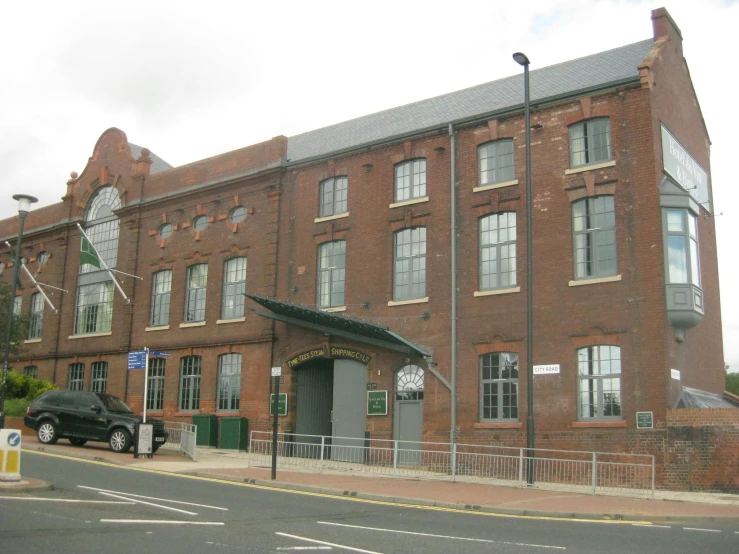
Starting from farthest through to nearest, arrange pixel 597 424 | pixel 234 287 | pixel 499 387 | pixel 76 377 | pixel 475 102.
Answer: pixel 76 377
pixel 234 287
pixel 475 102
pixel 499 387
pixel 597 424

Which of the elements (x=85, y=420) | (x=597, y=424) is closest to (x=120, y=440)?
(x=85, y=420)

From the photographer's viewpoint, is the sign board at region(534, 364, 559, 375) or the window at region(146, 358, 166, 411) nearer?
the sign board at region(534, 364, 559, 375)

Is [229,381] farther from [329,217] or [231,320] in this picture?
[329,217]

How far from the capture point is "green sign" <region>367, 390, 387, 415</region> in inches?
992

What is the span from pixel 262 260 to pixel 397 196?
238 inches

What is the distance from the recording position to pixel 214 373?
30297mm

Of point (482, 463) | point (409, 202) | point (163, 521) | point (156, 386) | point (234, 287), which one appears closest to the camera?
point (163, 521)

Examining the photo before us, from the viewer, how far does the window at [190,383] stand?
30.9 meters

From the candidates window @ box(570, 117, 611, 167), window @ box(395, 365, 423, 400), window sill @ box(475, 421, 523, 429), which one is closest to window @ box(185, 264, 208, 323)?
window @ box(395, 365, 423, 400)

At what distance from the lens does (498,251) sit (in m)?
24.1

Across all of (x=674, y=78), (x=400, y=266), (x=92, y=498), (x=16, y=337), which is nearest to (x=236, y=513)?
(x=92, y=498)

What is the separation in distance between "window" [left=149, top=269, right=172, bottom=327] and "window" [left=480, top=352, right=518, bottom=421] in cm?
1487

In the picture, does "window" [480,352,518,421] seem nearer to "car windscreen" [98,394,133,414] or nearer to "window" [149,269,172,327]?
"car windscreen" [98,394,133,414]

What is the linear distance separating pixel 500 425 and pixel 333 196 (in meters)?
10.3
